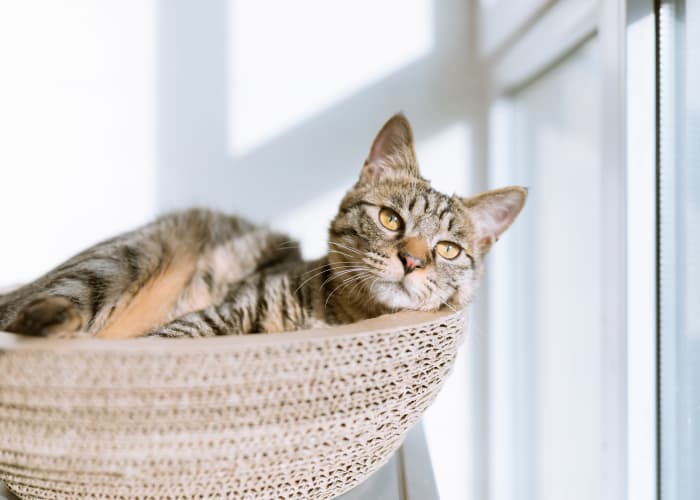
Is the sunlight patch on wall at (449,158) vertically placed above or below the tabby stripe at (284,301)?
above

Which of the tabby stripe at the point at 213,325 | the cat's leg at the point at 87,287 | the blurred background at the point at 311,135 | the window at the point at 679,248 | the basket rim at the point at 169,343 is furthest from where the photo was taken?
the blurred background at the point at 311,135

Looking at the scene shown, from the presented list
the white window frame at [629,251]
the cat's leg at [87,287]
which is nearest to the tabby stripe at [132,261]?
the cat's leg at [87,287]

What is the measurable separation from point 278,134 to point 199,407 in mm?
1254

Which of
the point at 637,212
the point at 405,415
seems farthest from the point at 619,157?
the point at 405,415

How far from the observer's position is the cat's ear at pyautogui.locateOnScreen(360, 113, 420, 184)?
103 centimetres

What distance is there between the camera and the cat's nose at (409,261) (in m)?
0.90

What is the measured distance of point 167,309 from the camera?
1127mm

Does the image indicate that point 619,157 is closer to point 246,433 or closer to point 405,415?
point 405,415

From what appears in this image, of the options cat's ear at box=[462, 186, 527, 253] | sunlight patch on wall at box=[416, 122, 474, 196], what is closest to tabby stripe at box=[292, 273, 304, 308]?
cat's ear at box=[462, 186, 527, 253]

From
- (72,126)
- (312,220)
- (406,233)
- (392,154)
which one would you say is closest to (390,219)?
(406,233)

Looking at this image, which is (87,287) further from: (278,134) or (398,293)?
(278,134)

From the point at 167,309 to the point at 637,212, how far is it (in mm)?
952

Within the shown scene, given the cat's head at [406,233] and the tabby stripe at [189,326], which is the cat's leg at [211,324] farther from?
the cat's head at [406,233]

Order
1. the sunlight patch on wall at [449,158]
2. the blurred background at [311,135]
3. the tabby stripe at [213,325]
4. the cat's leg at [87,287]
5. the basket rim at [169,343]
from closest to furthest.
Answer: the basket rim at [169,343] → the cat's leg at [87,287] → the tabby stripe at [213,325] → the blurred background at [311,135] → the sunlight patch on wall at [449,158]
